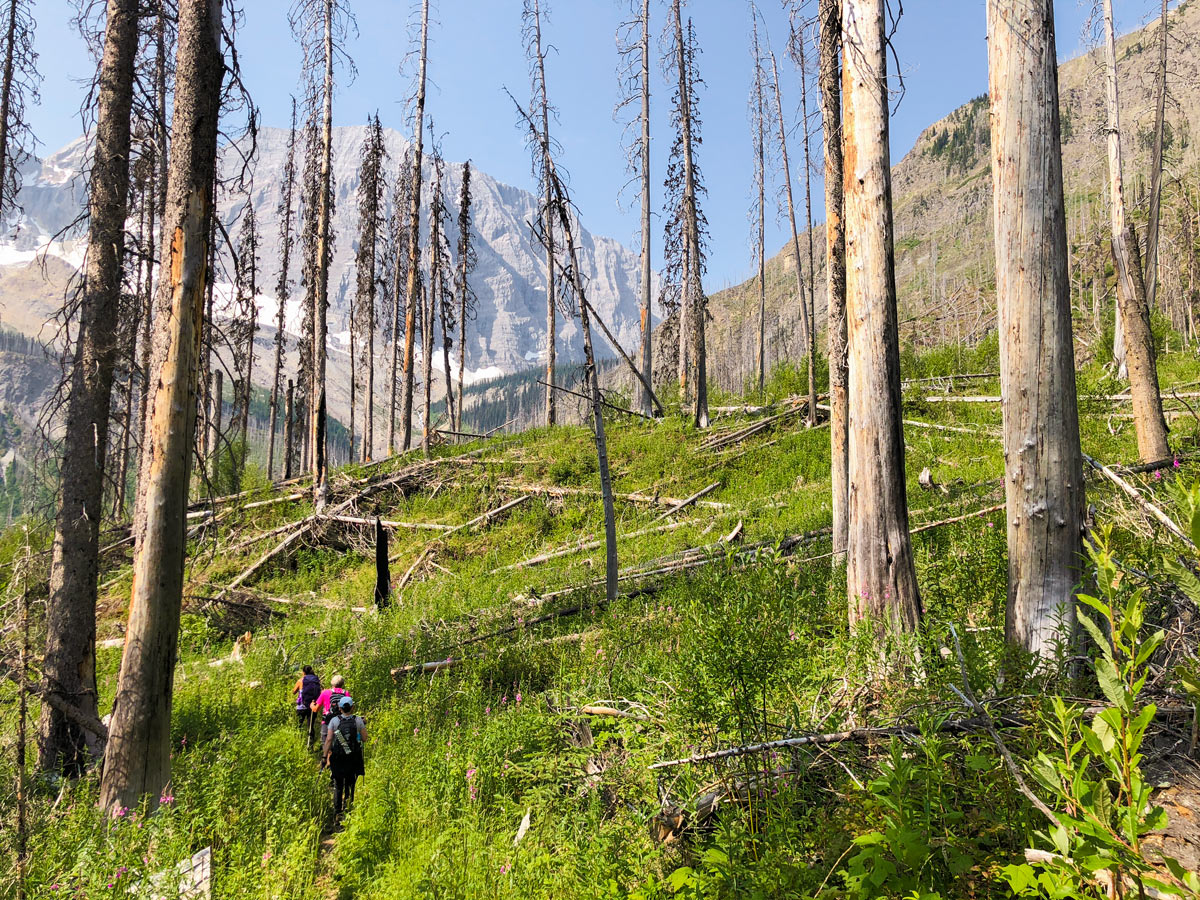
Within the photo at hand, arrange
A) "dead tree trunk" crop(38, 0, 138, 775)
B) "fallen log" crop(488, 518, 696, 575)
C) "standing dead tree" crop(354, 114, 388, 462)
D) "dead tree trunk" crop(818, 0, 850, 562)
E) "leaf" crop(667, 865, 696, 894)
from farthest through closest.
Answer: "standing dead tree" crop(354, 114, 388, 462)
"fallen log" crop(488, 518, 696, 575)
"dead tree trunk" crop(818, 0, 850, 562)
"dead tree trunk" crop(38, 0, 138, 775)
"leaf" crop(667, 865, 696, 894)

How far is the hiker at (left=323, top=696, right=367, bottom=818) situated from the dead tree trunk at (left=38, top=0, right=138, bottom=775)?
2.64 meters

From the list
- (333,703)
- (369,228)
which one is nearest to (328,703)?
(333,703)

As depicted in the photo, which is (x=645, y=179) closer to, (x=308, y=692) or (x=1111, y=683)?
(x=308, y=692)

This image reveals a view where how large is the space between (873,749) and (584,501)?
39.2 ft

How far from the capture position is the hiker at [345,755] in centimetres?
589

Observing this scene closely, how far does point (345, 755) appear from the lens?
5941 mm

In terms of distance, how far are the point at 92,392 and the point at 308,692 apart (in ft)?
13.5

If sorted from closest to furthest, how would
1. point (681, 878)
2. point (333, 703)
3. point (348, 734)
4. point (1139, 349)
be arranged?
point (681, 878)
point (348, 734)
point (333, 703)
point (1139, 349)

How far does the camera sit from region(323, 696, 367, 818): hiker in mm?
5887

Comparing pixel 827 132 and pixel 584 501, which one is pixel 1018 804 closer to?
pixel 827 132

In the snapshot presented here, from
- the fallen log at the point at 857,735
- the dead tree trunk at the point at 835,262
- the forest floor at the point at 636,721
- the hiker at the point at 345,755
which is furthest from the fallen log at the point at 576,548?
A: the fallen log at the point at 857,735

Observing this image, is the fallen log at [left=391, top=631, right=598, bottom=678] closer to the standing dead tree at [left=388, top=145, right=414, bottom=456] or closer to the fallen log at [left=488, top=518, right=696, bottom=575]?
the fallen log at [left=488, top=518, right=696, bottom=575]

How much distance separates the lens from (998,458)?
10742 mm

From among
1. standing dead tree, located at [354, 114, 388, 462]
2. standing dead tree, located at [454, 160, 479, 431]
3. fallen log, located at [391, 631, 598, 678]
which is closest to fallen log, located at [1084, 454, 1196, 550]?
fallen log, located at [391, 631, 598, 678]
